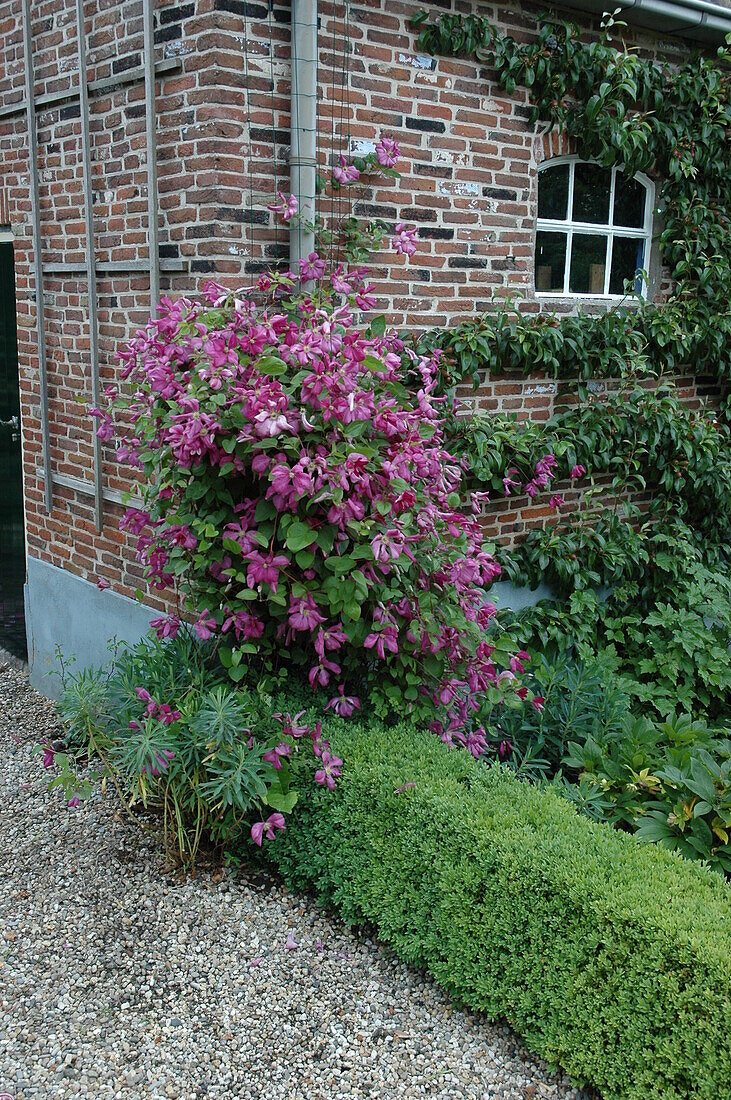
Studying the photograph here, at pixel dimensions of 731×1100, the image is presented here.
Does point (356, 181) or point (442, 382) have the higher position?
point (356, 181)

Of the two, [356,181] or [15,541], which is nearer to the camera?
[356,181]

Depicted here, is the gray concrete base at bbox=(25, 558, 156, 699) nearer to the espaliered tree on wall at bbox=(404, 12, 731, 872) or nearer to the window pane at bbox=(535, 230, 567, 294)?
the espaliered tree on wall at bbox=(404, 12, 731, 872)

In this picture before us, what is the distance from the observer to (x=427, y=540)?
351 cm

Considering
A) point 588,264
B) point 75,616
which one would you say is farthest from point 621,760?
point 588,264

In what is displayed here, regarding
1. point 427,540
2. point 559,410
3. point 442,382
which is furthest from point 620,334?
point 427,540

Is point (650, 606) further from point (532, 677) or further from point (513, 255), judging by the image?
point (513, 255)

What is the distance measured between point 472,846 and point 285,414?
1450 mm

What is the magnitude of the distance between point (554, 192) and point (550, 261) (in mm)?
379

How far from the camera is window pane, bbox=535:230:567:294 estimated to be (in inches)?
210

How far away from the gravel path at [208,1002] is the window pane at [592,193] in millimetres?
4119

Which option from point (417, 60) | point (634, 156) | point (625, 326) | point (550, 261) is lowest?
point (625, 326)

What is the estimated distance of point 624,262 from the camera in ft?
19.3

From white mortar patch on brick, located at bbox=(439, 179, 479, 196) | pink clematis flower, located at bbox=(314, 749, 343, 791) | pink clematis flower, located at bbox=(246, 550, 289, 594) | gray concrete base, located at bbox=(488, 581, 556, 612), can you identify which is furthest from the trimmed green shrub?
white mortar patch on brick, located at bbox=(439, 179, 479, 196)

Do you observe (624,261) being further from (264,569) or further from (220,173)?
(264,569)
